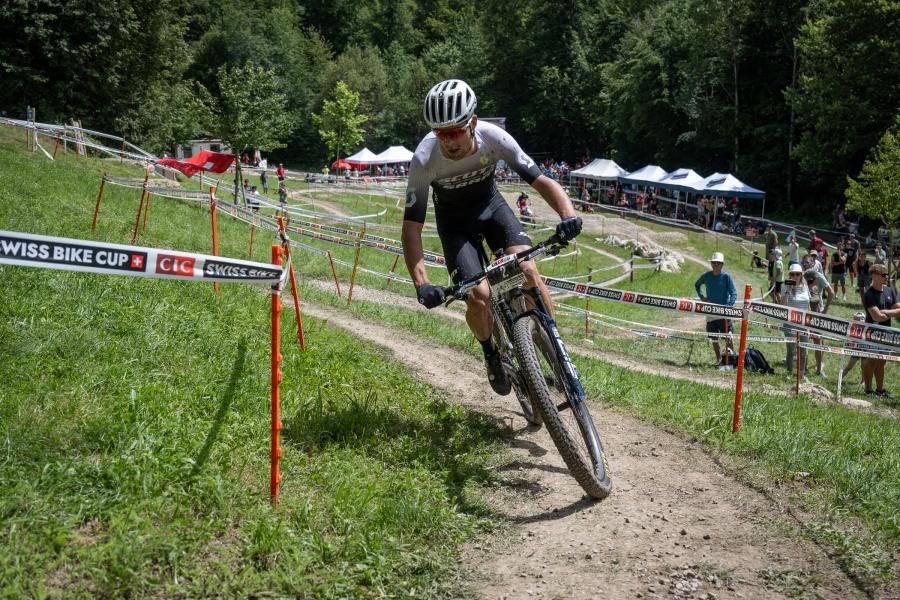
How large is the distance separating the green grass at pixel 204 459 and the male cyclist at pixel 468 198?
1287 millimetres

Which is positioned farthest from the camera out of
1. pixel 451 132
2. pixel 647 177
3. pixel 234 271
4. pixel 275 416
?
pixel 647 177

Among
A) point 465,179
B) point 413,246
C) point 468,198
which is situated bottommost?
point 413,246

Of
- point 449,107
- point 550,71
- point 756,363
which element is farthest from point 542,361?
point 550,71

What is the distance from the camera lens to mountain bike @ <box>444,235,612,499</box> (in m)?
4.96

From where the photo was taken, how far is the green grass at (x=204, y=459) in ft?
12.3

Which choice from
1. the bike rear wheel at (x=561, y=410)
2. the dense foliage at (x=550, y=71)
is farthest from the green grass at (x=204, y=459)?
the dense foliage at (x=550, y=71)

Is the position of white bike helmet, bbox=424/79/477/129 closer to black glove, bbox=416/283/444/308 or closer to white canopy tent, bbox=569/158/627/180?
black glove, bbox=416/283/444/308

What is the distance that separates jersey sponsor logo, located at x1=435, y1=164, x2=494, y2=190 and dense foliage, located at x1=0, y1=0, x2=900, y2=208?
3375cm

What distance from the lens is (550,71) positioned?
77.8 m

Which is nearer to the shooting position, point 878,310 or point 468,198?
point 468,198

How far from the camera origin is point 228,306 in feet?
27.2

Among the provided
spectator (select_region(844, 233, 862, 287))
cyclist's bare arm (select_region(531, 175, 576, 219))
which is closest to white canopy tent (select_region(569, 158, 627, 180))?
spectator (select_region(844, 233, 862, 287))

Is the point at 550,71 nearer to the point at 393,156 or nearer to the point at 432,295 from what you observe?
the point at 393,156

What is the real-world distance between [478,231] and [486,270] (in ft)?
2.74
